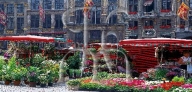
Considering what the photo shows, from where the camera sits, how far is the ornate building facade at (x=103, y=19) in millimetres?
48406

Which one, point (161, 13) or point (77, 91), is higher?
point (161, 13)

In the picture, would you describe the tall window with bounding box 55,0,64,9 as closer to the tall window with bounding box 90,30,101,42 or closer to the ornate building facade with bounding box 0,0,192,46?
the ornate building facade with bounding box 0,0,192,46

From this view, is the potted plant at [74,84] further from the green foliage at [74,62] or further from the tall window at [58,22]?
the tall window at [58,22]

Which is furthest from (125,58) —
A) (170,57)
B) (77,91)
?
(77,91)

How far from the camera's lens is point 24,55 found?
26969mm

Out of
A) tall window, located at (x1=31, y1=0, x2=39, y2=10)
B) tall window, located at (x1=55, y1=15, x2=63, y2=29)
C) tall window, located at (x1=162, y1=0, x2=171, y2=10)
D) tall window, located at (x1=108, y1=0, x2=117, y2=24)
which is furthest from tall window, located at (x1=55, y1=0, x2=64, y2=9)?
tall window, located at (x1=162, y1=0, x2=171, y2=10)

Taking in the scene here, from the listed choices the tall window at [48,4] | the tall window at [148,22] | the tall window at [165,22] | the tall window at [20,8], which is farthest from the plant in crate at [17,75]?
the tall window at [20,8]

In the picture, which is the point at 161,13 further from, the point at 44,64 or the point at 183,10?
the point at 44,64

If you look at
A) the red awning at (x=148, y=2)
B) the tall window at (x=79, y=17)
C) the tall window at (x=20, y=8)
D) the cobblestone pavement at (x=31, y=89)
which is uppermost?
the red awning at (x=148, y=2)

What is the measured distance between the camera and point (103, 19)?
5328 centimetres

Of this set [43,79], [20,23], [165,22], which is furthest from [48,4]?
[43,79]

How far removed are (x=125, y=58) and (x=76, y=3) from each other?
107 ft

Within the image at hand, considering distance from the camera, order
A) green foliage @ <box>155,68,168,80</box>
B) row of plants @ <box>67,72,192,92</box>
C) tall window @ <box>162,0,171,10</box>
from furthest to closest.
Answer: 1. tall window @ <box>162,0,171,10</box>
2. green foliage @ <box>155,68,168,80</box>
3. row of plants @ <box>67,72,192,92</box>

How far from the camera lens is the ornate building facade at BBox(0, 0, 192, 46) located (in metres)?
48.4
